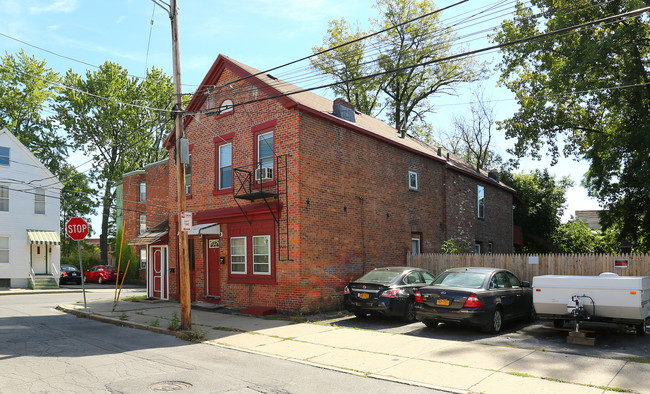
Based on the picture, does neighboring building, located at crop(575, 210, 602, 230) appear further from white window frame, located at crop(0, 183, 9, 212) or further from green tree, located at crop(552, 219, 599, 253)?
white window frame, located at crop(0, 183, 9, 212)

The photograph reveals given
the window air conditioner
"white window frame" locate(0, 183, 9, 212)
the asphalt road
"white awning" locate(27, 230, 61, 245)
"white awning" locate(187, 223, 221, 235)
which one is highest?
"white window frame" locate(0, 183, 9, 212)

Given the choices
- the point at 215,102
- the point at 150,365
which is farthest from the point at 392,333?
the point at 215,102

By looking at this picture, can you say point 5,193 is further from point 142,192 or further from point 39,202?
point 142,192

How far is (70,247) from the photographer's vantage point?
149ft

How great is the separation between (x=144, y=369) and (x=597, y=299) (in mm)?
9102

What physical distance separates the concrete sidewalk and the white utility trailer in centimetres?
167

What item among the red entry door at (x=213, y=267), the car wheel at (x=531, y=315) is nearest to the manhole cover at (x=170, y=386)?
the car wheel at (x=531, y=315)

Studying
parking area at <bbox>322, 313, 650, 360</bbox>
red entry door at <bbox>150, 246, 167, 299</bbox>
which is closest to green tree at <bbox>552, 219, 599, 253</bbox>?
parking area at <bbox>322, 313, 650, 360</bbox>

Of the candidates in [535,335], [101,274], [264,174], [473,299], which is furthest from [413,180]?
[101,274]

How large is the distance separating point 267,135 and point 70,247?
37075 millimetres

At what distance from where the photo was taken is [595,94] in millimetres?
22562

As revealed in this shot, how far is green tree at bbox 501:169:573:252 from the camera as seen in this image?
34.2 meters

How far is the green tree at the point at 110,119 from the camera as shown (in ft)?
140

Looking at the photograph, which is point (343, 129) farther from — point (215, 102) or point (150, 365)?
point (150, 365)
